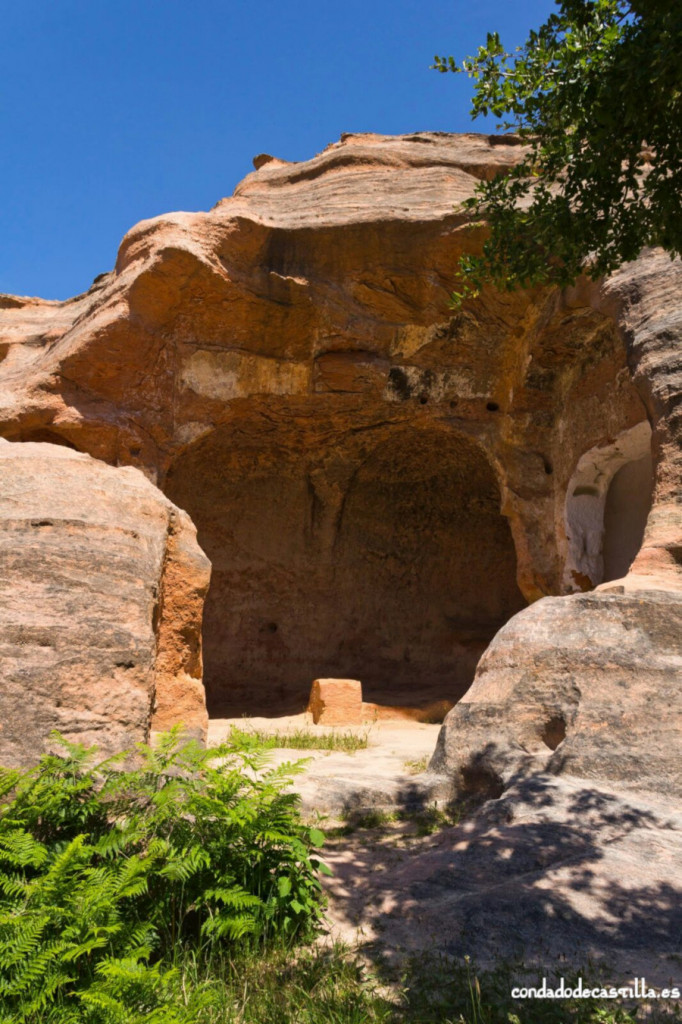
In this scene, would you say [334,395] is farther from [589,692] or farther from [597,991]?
[597,991]

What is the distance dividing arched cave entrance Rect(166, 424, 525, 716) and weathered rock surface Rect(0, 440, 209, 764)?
6666 mm

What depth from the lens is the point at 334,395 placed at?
463 inches

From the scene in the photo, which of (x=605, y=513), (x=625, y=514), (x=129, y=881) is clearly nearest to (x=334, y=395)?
(x=605, y=513)

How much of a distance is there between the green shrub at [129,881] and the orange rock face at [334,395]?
21.7 ft

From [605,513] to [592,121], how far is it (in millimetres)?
8353

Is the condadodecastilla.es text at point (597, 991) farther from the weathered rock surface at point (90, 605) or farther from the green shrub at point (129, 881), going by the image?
the weathered rock surface at point (90, 605)

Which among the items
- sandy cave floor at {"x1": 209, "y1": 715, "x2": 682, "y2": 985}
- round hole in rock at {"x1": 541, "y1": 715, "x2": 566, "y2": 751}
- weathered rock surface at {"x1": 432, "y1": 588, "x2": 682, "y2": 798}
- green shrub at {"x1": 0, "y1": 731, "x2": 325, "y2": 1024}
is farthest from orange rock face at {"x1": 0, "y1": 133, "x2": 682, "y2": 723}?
green shrub at {"x1": 0, "y1": 731, "x2": 325, "y2": 1024}

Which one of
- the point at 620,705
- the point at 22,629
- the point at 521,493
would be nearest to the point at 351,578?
the point at 521,493

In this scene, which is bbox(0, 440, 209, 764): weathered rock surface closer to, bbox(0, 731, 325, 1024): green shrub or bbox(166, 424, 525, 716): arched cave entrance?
bbox(0, 731, 325, 1024): green shrub

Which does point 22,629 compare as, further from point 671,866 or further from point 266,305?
point 266,305

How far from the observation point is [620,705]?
4582 millimetres

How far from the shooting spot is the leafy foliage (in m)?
3.17

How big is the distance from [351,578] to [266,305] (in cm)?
515

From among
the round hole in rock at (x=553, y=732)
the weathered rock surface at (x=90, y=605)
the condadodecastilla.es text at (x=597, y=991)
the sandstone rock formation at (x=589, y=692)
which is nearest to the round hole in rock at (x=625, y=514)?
the sandstone rock formation at (x=589, y=692)
